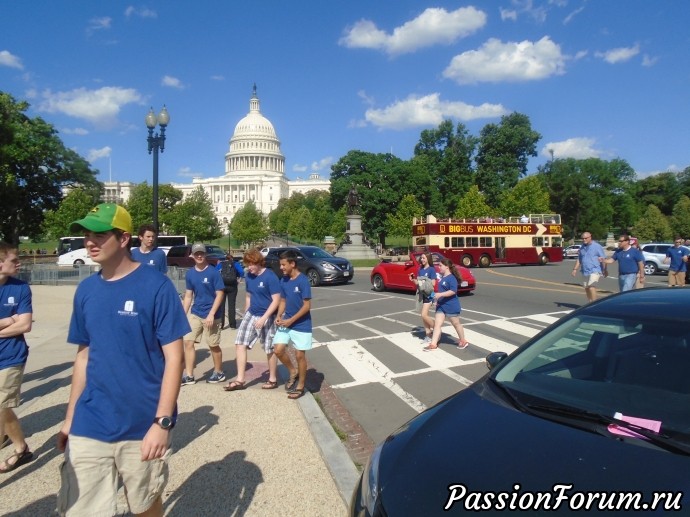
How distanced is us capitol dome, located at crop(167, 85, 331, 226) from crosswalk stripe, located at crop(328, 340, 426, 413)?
439ft

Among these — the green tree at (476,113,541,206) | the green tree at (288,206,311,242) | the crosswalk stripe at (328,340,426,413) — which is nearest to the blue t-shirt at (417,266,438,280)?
the crosswalk stripe at (328,340,426,413)

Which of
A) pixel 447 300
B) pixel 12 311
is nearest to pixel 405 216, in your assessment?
pixel 447 300

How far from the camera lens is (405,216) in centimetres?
6069

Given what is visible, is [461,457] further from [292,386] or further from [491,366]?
[292,386]

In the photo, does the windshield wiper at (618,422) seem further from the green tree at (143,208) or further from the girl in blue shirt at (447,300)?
the green tree at (143,208)

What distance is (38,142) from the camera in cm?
3741

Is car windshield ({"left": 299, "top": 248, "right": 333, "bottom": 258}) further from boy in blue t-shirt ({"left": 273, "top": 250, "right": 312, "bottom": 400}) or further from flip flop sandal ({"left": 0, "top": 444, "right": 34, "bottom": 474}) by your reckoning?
flip flop sandal ({"left": 0, "top": 444, "right": 34, "bottom": 474})

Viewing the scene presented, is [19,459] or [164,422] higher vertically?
[164,422]

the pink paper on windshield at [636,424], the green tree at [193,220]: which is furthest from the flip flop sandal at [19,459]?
the green tree at [193,220]

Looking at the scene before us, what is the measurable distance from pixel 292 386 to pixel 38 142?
37950 millimetres

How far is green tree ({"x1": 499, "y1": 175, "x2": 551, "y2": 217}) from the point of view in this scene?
65.0 m

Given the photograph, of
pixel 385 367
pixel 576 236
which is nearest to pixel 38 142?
pixel 385 367

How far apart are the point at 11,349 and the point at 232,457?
78.5 inches

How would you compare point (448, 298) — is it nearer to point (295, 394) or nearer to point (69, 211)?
point (295, 394)
